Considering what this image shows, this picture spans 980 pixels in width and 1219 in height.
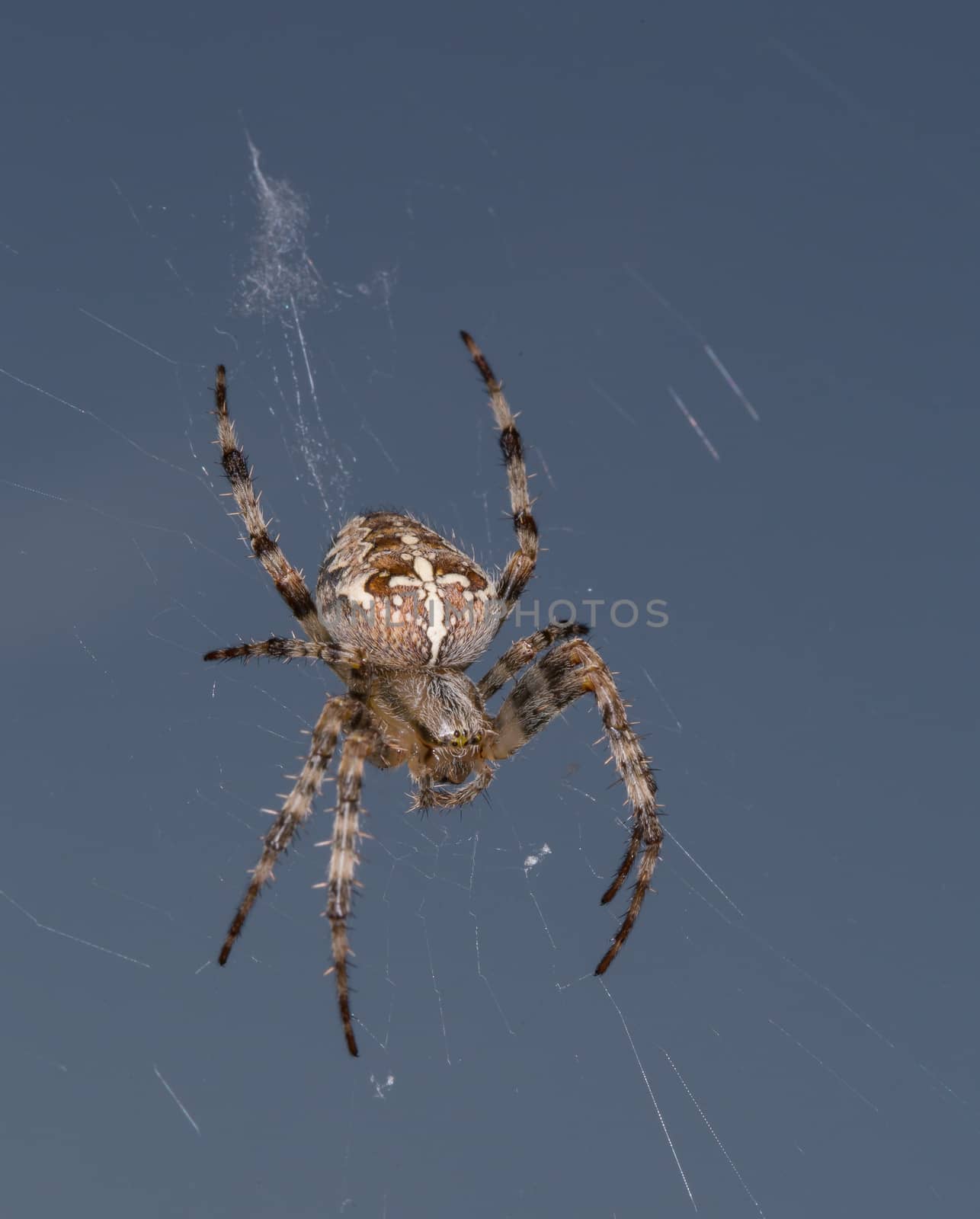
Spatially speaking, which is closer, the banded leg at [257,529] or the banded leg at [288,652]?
the banded leg at [288,652]

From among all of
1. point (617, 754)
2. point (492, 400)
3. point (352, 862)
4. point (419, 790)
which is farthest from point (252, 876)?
point (492, 400)

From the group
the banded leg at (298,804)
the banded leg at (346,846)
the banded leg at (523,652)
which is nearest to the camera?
the banded leg at (346,846)

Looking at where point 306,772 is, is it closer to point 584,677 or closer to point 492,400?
point 584,677

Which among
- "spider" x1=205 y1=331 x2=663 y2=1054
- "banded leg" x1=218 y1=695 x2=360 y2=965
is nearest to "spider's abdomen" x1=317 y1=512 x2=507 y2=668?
"spider" x1=205 y1=331 x2=663 y2=1054

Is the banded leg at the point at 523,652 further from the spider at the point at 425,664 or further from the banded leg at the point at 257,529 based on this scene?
the banded leg at the point at 257,529

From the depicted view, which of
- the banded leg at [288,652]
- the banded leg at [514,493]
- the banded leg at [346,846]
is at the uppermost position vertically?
the banded leg at [514,493]

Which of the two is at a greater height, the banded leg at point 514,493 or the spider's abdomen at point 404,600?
the banded leg at point 514,493

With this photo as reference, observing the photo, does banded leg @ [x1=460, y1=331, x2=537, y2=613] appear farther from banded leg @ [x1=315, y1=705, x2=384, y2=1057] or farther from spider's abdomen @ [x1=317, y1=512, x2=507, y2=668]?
banded leg @ [x1=315, y1=705, x2=384, y2=1057]

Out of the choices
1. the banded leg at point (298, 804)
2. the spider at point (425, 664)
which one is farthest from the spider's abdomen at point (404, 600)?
the banded leg at point (298, 804)

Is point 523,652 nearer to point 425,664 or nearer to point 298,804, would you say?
point 425,664
